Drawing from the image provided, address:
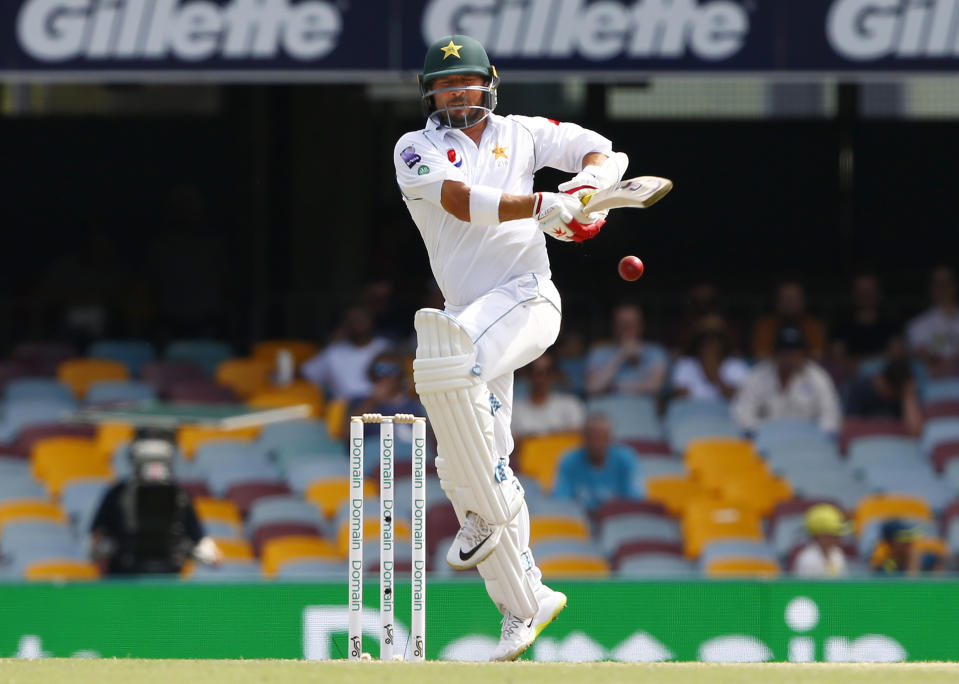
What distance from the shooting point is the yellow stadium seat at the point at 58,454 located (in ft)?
35.6

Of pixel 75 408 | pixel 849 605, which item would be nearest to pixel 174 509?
pixel 75 408

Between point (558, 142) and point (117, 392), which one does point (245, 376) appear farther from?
point (558, 142)

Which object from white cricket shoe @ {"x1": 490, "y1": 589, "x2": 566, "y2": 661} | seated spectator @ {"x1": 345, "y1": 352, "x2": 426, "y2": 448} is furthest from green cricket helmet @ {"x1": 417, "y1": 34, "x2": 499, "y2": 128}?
seated spectator @ {"x1": 345, "y1": 352, "x2": 426, "y2": 448}

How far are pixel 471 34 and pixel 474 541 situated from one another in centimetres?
550

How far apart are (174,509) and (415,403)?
177 centimetres

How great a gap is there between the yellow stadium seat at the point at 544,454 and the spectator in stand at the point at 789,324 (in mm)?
1779

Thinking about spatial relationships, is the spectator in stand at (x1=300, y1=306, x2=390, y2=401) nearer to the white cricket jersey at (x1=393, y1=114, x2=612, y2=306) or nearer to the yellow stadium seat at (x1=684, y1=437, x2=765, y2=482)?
the yellow stadium seat at (x1=684, y1=437, x2=765, y2=482)

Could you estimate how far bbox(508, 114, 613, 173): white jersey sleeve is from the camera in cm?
593

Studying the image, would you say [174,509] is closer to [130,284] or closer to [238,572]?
[238,572]

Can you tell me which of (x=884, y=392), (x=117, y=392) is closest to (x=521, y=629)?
(x=884, y=392)

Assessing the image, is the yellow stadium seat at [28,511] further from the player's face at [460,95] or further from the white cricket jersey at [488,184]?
the player's face at [460,95]

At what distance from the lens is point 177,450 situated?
11.0 m

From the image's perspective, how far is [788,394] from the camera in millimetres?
11133

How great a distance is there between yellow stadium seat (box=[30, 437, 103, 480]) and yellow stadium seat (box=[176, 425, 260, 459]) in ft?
1.64
